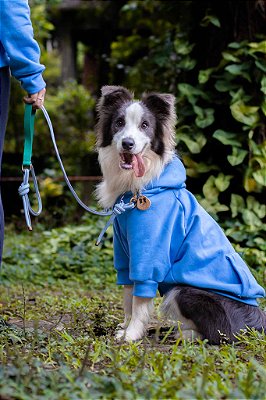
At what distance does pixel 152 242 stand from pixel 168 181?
0.47 meters

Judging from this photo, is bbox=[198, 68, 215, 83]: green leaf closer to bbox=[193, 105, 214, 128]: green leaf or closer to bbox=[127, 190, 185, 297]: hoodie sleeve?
bbox=[193, 105, 214, 128]: green leaf

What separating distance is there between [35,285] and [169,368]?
4370 millimetres

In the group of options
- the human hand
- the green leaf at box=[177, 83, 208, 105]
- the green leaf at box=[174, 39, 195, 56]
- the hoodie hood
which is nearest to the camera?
the human hand

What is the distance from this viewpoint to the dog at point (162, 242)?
4156 millimetres

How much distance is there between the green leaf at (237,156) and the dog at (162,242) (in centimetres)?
280

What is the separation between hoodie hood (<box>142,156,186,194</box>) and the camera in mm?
4344

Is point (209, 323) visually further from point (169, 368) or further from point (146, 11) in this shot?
point (146, 11)

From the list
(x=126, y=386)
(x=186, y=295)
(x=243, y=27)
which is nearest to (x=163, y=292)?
(x=186, y=295)

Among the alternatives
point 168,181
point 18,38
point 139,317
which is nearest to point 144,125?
point 168,181

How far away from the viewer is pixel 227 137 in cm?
738

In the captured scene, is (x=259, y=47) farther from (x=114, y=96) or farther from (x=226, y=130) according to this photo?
(x=114, y=96)

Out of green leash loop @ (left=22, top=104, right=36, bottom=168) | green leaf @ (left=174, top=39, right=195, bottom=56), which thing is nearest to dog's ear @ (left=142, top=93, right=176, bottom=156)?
green leash loop @ (left=22, top=104, right=36, bottom=168)

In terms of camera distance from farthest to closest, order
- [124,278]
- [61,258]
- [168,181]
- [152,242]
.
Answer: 1. [61,258]
2. [124,278]
3. [168,181]
4. [152,242]

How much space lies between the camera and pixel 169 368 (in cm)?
310
